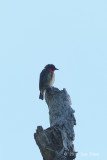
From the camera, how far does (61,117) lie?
30.9ft

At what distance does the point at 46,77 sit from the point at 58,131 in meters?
6.31

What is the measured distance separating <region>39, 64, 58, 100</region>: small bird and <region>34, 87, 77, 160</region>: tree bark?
16.0ft

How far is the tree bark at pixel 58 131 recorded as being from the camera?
871 centimetres

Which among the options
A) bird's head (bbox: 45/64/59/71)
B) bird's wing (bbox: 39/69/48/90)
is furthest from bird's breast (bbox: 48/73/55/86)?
→ bird's head (bbox: 45/64/59/71)

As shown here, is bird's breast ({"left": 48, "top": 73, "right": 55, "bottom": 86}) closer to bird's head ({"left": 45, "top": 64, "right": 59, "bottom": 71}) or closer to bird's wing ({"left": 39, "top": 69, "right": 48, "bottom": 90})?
bird's wing ({"left": 39, "top": 69, "right": 48, "bottom": 90})

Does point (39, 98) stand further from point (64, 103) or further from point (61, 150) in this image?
point (61, 150)

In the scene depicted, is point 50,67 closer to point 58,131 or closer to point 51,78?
point 51,78

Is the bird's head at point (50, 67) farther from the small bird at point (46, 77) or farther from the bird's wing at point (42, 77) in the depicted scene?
the bird's wing at point (42, 77)

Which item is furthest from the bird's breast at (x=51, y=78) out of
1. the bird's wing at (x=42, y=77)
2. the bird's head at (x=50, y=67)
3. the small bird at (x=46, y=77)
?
the bird's head at (x=50, y=67)

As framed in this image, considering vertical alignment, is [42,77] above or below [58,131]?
above

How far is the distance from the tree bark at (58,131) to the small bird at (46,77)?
4873 millimetres

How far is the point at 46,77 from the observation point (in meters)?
15.3

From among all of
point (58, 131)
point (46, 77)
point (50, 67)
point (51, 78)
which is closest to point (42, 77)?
point (46, 77)

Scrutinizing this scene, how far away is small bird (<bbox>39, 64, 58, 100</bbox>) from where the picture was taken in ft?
49.4
